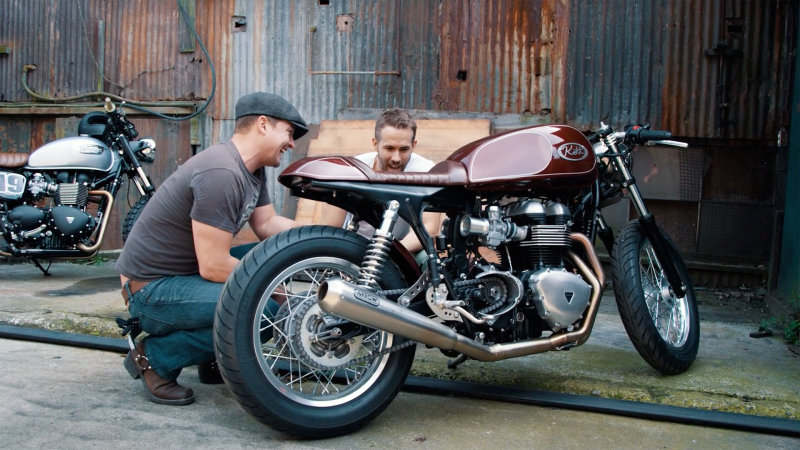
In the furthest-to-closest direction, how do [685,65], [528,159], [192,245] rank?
1. [685,65]
2. [192,245]
3. [528,159]

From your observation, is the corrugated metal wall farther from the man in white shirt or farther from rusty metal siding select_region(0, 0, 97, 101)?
the man in white shirt

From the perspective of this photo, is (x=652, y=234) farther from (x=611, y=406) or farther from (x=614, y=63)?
(x=614, y=63)

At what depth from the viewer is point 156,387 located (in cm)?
297

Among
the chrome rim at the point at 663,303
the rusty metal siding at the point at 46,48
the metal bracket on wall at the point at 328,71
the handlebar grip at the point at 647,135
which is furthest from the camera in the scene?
the rusty metal siding at the point at 46,48

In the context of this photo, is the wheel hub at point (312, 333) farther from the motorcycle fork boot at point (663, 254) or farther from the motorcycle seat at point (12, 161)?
the motorcycle seat at point (12, 161)

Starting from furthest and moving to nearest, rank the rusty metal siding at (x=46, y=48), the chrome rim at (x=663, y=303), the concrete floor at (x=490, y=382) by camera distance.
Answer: the rusty metal siding at (x=46, y=48), the chrome rim at (x=663, y=303), the concrete floor at (x=490, y=382)

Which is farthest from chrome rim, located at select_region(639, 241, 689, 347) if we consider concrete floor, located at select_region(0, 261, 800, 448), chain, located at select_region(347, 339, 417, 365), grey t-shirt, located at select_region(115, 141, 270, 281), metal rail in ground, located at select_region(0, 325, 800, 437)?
grey t-shirt, located at select_region(115, 141, 270, 281)

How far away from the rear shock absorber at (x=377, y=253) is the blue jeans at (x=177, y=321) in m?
0.65

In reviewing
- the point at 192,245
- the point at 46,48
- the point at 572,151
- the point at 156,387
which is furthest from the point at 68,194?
the point at 572,151

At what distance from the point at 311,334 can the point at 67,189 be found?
3688 millimetres

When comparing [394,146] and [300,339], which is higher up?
[394,146]

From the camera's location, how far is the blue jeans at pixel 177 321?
2.88 m

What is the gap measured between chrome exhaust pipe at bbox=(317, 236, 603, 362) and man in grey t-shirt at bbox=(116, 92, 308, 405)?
635 mm

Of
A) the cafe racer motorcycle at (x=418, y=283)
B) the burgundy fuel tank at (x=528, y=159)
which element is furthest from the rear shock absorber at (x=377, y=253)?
the burgundy fuel tank at (x=528, y=159)
